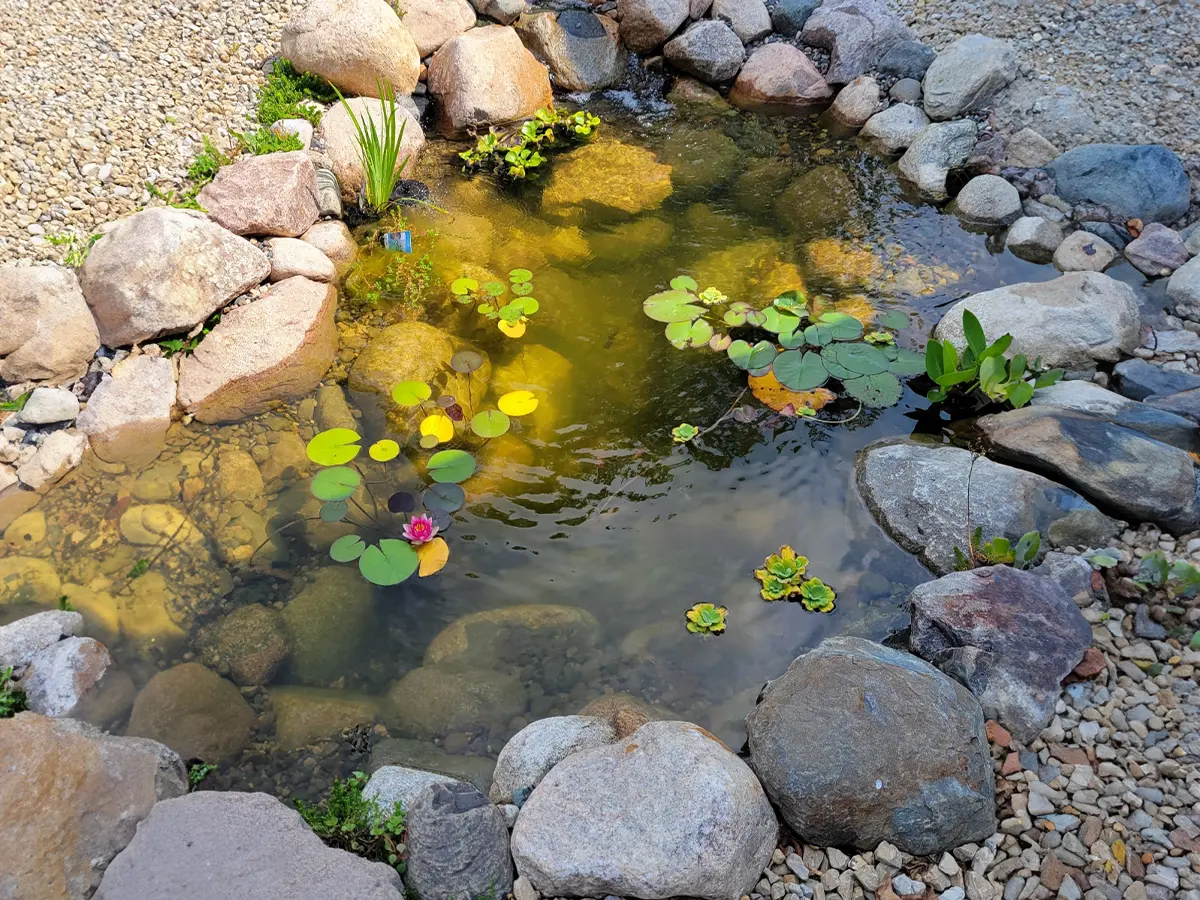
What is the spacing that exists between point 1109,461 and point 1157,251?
2.18 metres

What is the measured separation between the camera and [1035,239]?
5.07 metres

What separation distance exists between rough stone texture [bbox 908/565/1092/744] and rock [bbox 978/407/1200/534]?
2.20ft

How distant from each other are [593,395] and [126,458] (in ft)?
8.19

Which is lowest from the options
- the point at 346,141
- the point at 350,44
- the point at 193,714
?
the point at 193,714

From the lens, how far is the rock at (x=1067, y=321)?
416cm

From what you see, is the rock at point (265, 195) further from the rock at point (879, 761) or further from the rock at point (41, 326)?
the rock at point (879, 761)

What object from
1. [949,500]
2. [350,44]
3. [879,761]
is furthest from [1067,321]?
[350,44]

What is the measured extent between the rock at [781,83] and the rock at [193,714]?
616 cm

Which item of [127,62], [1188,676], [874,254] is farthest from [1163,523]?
[127,62]

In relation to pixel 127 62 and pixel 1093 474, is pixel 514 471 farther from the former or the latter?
pixel 127 62

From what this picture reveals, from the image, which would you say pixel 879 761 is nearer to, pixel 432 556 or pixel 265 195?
pixel 432 556

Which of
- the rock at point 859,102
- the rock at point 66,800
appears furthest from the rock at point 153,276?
the rock at point 859,102

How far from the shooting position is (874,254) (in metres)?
5.23

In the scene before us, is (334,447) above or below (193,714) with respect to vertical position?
above
